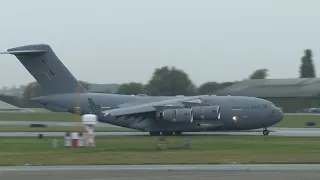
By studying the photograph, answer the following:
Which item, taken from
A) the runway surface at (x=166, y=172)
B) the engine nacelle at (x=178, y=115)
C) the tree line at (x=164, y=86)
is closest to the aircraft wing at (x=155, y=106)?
the engine nacelle at (x=178, y=115)

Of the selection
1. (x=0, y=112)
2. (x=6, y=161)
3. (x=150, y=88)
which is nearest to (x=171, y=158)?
(x=6, y=161)

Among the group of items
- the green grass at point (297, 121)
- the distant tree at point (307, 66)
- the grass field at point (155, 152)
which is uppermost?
the distant tree at point (307, 66)

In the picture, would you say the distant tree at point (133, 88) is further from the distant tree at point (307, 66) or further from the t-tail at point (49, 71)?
the distant tree at point (307, 66)

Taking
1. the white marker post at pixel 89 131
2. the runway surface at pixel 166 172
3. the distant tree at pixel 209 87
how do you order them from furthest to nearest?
the distant tree at pixel 209 87
the white marker post at pixel 89 131
the runway surface at pixel 166 172

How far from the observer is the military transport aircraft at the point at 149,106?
44.9 m

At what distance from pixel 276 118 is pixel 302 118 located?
22789mm

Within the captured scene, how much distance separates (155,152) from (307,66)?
104m

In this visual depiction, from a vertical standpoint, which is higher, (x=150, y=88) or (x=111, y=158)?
(x=150, y=88)

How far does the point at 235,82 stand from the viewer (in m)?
104

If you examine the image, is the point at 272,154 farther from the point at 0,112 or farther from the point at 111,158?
the point at 0,112

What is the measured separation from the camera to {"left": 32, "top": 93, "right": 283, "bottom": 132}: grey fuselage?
45.3 metres

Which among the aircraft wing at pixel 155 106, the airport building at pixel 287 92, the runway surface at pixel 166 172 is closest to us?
the runway surface at pixel 166 172

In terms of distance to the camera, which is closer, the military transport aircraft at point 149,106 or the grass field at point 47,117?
the military transport aircraft at point 149,106

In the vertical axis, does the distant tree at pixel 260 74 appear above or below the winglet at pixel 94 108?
above
